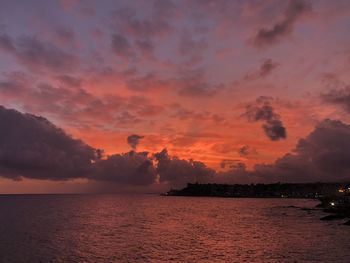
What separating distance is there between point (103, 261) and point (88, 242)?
19.0 m

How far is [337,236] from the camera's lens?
238 ft

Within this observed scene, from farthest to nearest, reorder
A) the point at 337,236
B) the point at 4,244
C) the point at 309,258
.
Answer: the point at 337,236
the point at 4,244
the point at 309,258

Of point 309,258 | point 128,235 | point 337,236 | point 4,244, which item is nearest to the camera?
point 309,258

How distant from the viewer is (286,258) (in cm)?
5384

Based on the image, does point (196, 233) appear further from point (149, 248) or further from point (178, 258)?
point (178, 258)

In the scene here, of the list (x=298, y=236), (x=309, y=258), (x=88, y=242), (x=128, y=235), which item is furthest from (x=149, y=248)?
(x=298, y=236)

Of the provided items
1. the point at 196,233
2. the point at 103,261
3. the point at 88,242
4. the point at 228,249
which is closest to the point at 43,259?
the point at 103,261

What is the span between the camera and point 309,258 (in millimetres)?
53156

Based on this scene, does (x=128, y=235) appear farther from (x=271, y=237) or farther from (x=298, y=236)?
(x=298, y=236)

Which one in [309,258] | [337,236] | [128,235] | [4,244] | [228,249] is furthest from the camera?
[128,235]

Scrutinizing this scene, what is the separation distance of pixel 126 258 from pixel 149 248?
29.5ft

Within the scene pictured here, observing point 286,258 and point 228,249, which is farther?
point 228,249

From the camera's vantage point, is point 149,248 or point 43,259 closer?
point 43,259

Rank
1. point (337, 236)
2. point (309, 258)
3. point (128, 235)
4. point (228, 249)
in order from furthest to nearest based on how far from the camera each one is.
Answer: point (128, 235)
point (337, 236)
point (228, 249)
point (309, 258)
